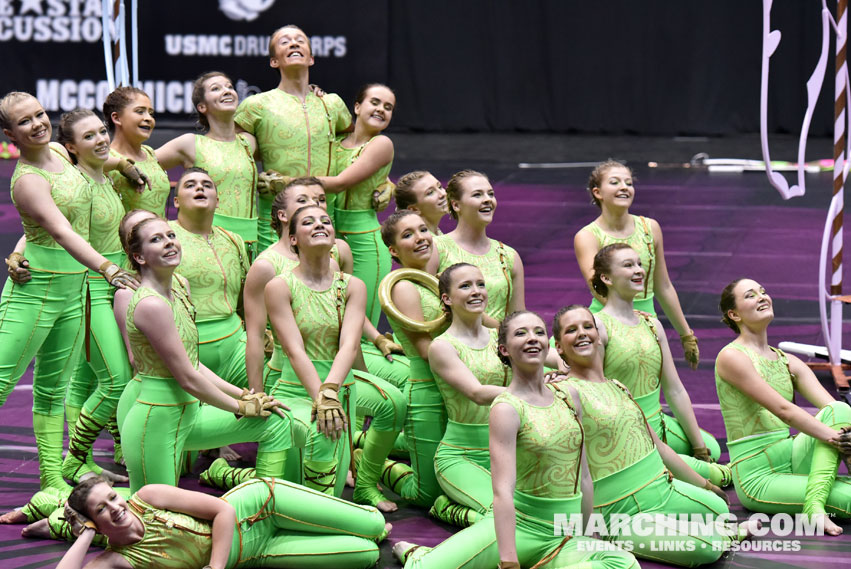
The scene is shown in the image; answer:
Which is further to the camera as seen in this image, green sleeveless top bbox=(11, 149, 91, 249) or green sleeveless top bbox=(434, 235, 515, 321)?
green sleeveless top bbox=(434, 235, 515, 321)

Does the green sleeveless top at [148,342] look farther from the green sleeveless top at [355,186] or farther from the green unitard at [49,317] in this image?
the green sleeveless top at [355,186]

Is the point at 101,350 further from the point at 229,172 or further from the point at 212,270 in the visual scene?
the point at 229,172

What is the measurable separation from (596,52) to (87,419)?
1033 cm

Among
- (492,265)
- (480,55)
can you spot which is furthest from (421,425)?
(480,55)

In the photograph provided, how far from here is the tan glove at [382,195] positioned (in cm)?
596

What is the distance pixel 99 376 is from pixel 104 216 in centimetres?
64

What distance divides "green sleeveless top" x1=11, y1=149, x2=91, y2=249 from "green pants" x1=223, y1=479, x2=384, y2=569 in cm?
135

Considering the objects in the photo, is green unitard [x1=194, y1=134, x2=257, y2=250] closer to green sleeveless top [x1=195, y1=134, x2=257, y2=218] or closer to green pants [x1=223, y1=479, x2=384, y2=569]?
green sleeveless top [x1=195, y1=134, x2=257, y2=218]

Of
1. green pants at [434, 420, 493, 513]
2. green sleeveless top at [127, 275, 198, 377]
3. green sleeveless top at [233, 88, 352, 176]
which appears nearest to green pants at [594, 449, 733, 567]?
green pants at [434, 420, 493, 513]

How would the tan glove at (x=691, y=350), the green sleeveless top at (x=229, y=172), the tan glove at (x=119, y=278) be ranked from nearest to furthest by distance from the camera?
1. the tan glove at (x=119, y=278)
2. the tan glove at (x=691, y=350)
3. the green sleeveless top at (x=229, y=172)

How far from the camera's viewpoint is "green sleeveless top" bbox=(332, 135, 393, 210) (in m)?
5.94

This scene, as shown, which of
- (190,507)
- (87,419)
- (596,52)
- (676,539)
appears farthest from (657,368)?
(596,52)

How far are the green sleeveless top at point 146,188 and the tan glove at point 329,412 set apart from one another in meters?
1.22

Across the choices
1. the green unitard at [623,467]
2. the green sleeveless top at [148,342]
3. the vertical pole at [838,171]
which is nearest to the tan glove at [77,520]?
the green sleeveless top at [148,342]
